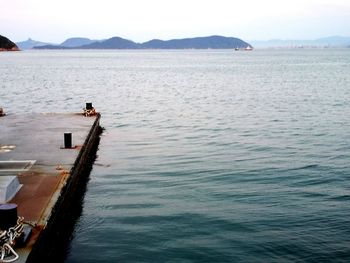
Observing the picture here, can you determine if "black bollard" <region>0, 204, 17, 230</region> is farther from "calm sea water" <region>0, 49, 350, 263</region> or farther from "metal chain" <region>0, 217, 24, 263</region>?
"calm sea water" <region>0, 49, 350, 263</region>

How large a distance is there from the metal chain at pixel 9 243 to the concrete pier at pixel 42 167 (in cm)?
16

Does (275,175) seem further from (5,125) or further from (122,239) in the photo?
(5,125)

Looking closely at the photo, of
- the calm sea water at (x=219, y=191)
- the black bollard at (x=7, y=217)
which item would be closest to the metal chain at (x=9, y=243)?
the black bollard at (x=7, y=217)

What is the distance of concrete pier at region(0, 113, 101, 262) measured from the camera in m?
10.2

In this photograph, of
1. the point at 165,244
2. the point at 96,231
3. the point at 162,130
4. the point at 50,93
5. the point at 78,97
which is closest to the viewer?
the point at 165,244

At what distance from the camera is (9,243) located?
27.4ft

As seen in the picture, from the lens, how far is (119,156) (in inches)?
854

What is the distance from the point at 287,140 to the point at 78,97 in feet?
105

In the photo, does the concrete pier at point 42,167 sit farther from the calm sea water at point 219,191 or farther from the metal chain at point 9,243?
the calm sea water at point 219,191

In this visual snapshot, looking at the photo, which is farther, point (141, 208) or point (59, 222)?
point (141, 208)

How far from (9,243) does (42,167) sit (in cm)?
669

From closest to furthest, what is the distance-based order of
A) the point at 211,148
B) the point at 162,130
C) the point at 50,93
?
the point at 211,148 → the point at 162,130 → the point at 50,93

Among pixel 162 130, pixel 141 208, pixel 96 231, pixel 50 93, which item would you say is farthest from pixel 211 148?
pixel 50 93

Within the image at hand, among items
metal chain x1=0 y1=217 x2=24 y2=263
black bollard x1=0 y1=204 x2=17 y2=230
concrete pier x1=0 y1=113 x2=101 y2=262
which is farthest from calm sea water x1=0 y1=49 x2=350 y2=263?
black bollard x1=0 y1=204 x2=17 y2=230
